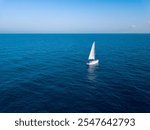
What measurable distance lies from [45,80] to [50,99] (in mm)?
14691

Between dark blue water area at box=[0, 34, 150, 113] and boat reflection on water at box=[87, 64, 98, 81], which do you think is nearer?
dark blue water area at box=[0, 34, 150, 113]

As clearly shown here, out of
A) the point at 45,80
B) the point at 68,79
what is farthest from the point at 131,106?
the point at 45,80

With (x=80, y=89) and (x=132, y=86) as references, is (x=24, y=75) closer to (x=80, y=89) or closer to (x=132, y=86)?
(x=80, y=89)

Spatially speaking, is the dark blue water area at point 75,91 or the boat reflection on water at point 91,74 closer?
the dark blue water area at point 75,91

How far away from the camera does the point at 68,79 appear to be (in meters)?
54.7

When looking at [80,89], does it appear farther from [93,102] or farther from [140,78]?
[140,78]

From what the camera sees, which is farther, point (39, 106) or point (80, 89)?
point (80, 89)

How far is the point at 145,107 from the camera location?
3625 centimetres

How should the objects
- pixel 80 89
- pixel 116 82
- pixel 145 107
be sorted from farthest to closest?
pixel 116 82 → pixel 80 89 → pixel 145 107

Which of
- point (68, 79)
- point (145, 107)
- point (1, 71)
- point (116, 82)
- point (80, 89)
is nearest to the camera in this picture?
point (145, 107)

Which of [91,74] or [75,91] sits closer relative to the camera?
[75,91]

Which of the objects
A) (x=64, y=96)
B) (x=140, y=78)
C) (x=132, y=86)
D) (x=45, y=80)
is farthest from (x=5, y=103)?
(x=140, y=78)

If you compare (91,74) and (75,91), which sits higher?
(91,74)

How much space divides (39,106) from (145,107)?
22999 mm
